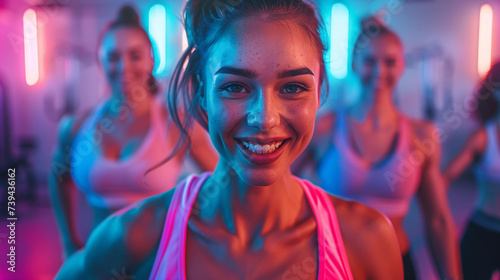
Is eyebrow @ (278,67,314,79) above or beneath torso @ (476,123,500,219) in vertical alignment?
above

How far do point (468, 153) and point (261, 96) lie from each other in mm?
1290

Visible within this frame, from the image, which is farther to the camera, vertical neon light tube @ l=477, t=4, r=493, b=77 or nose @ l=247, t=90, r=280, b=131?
vertical neon light tube @ l=477, t=4, r=493, b=77

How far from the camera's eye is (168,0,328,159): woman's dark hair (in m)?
0.58

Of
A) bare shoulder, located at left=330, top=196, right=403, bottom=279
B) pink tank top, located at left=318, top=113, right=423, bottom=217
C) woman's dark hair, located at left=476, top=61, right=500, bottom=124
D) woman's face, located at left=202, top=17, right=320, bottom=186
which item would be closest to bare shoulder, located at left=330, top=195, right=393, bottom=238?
bare shoulder, located at left=330, top=196, right=403, bottom=279

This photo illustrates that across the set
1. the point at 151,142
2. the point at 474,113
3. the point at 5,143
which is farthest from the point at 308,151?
the point at 5,143

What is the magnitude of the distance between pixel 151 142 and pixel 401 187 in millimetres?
876

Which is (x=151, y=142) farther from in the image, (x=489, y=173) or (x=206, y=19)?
(x=489, y=173)

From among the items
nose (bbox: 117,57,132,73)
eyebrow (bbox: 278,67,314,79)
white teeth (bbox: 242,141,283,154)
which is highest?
nose (bbox: 117,57,132,73)

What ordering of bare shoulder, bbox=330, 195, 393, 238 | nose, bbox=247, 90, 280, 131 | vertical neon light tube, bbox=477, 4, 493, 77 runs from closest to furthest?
Answer: nose, bbox=247, 90, 280, 131 → bare shoulder, bbox=330, 195, 393, 238 → vertical neon light tube, bbox=477, 4, 493, 77

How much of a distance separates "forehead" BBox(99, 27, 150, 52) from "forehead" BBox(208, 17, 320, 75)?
2.40 feet

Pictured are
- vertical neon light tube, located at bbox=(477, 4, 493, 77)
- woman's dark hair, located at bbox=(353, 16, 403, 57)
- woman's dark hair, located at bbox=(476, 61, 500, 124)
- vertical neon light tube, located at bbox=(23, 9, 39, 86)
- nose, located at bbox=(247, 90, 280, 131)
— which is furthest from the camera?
vertical neon light tube, located at bbox=(477, 4, 493, 77)

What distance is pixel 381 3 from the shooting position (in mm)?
1983

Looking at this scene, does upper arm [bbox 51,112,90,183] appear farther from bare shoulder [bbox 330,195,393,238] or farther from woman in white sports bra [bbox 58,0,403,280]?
bare shoulder [bbox 330,195,393,238]

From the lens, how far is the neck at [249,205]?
2.14 ft
